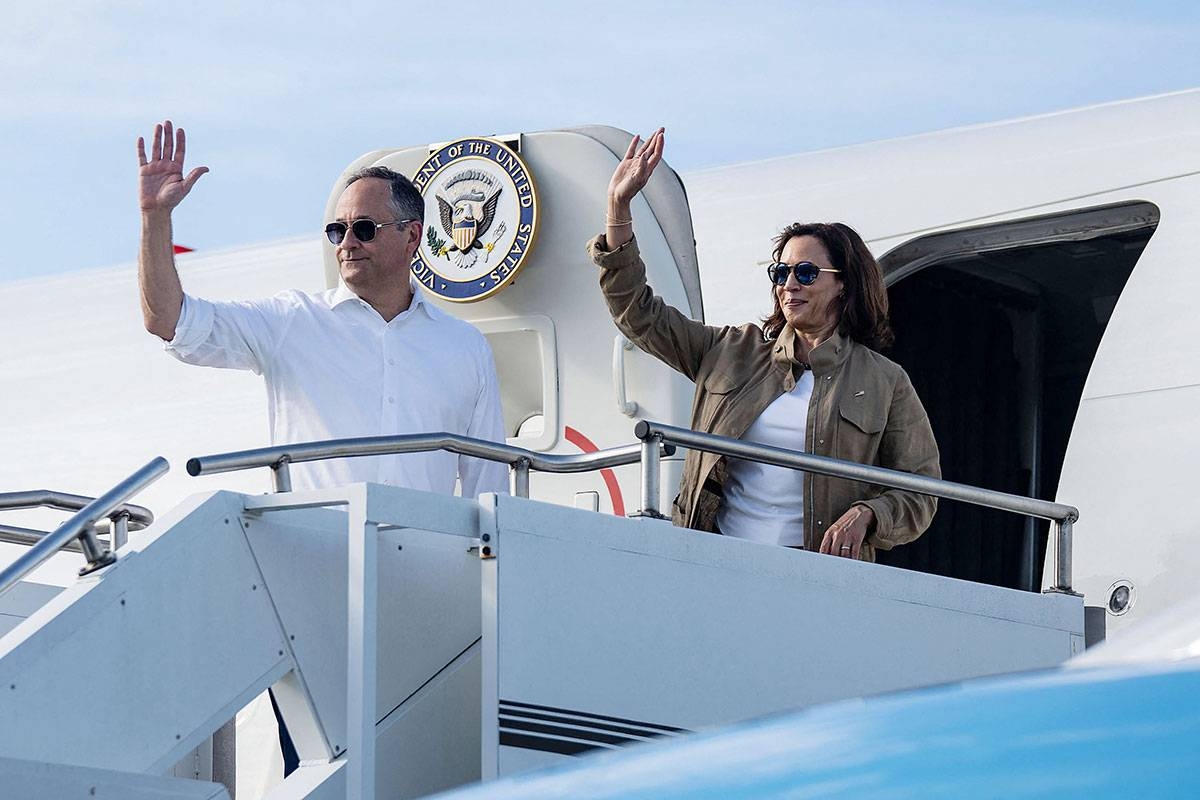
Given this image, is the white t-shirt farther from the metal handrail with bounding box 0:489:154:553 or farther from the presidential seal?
the presidential seal

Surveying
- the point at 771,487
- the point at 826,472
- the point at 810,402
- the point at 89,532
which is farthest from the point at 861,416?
the point at 89,532

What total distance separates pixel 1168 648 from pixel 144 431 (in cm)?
893

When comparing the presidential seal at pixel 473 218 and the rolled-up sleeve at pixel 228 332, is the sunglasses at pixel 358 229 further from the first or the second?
the presidential seal at pixel 473 218

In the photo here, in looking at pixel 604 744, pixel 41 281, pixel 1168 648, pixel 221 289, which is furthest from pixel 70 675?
pixel 41 281

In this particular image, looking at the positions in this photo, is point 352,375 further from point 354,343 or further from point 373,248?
point 373,248

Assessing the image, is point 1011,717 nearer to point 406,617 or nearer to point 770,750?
point 770,750

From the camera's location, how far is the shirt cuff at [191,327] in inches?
197

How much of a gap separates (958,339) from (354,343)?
3914 mm

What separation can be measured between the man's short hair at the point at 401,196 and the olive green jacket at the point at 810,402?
1.69 ft

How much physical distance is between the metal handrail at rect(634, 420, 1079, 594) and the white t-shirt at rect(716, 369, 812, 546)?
243 mm

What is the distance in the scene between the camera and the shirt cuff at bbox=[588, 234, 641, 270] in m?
5.38

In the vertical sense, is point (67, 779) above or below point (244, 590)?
below

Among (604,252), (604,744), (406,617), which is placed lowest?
(604,744)

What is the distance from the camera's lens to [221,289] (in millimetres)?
10867
